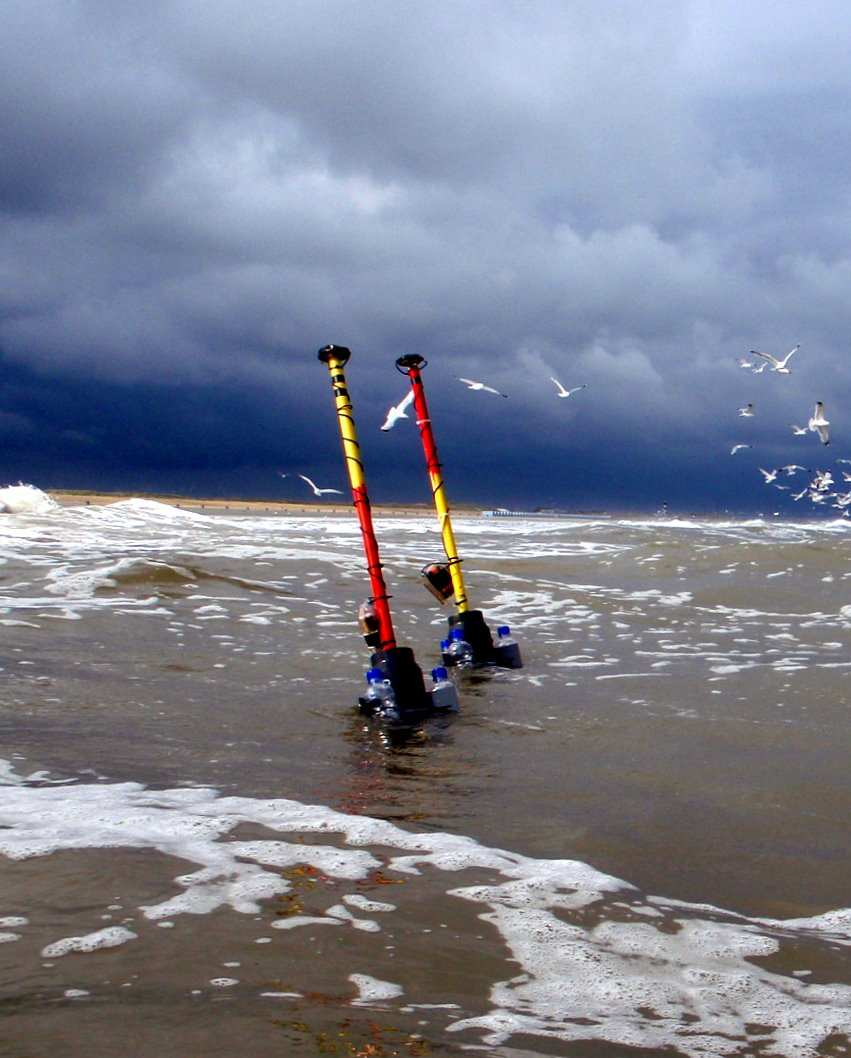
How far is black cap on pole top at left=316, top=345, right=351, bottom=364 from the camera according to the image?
952cm

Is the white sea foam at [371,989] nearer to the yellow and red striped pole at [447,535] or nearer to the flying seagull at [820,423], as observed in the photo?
the yellow and red striped pole at [447,535]

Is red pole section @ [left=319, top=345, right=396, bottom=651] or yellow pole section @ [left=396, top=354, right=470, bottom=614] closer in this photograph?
red pole section @ [left=319, top=345, right=396, bottom=651]

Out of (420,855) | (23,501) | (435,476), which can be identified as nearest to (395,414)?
(435,476)

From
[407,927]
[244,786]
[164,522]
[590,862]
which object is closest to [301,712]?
[244,786]

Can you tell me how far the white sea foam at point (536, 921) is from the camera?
3.11 meters

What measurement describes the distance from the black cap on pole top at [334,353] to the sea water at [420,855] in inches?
123

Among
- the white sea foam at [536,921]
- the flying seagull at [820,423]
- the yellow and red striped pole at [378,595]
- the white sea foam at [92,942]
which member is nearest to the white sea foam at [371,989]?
the white sea foam at [536,921]

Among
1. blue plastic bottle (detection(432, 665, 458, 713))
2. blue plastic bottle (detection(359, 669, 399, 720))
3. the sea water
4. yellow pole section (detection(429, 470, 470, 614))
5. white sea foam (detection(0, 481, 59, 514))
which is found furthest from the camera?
white sea foam (detection(0, 481, 59, 514))

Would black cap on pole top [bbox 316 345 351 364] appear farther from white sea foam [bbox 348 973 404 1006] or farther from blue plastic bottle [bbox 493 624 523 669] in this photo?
white sea foam [bbox 348 973 404 1006]

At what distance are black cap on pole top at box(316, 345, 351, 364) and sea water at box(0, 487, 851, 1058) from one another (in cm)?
313

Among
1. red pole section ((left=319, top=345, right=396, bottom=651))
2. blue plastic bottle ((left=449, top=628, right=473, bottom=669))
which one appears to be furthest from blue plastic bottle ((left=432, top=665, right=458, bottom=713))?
blue plastic bottle ((left=449, top=628, right=473, bottom=669))

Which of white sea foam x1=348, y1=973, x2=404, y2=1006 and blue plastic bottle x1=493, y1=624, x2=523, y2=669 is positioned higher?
white sea foam x1=348, y1=973, x2=404, y2=1006

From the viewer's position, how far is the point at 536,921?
392cm

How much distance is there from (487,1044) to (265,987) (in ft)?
2.41
